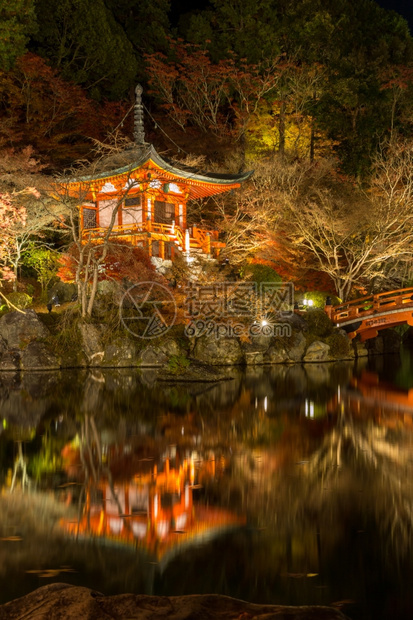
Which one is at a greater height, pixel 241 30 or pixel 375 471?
pixel 241 30

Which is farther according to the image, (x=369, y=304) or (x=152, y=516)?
(x=369, y=304)

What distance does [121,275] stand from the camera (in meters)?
19.9

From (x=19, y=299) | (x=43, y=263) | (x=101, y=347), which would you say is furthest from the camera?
(x=43, y=263)

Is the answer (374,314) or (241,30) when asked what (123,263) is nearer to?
(374,314)

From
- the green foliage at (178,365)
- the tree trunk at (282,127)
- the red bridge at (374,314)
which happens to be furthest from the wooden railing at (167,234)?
the tree trunk at (282,127)

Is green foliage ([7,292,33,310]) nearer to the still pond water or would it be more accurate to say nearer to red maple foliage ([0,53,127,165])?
red maple foliage ([0,53,127,165])

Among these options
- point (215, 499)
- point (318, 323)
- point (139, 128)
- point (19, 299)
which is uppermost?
point (139, 128)

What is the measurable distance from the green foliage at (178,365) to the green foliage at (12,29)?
649 inches

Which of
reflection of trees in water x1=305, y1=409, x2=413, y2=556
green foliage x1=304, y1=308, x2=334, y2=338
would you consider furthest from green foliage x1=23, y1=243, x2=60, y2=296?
reflection of trees in water x1=305, y1=409, x2=413, y2=556

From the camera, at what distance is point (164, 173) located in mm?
22203

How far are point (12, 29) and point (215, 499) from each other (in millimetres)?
23715

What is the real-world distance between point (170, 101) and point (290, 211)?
1037cm

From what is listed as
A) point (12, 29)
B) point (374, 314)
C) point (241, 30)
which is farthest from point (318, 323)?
point (241, 30)

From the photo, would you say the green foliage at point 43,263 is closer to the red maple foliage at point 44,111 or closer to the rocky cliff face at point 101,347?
the red maple foliage at point 44,111
